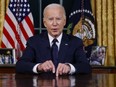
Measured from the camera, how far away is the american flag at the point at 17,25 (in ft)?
16.5

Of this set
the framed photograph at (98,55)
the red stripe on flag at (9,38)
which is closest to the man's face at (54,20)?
the framed photograph at (98,55)

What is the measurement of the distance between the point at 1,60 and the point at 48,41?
2393 mm

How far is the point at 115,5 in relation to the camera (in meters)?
5.14

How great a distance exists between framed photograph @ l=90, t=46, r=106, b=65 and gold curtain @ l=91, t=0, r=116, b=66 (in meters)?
0.21

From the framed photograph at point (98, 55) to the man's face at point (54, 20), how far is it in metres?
2.39

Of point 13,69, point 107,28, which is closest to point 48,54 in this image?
point 13,69

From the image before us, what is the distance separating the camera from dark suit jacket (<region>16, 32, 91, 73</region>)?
8.20ft

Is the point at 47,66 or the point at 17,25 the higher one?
the point at 17,25

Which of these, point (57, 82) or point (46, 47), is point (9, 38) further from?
point (57, 82)

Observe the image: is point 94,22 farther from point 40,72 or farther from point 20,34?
point 40,72

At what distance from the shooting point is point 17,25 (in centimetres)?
510

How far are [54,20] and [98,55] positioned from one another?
246cm

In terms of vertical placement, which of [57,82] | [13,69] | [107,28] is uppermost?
[107,28]

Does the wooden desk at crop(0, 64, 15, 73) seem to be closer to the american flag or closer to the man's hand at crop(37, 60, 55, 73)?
the american flag
